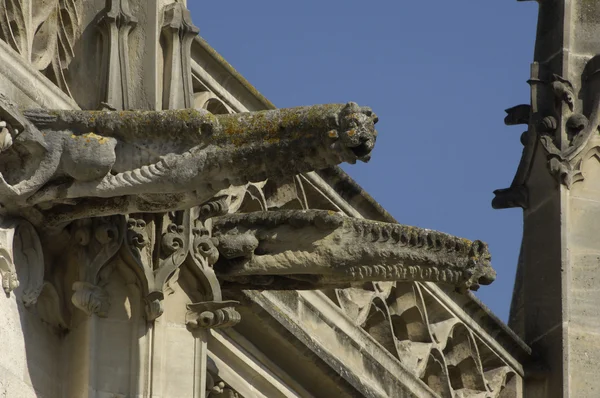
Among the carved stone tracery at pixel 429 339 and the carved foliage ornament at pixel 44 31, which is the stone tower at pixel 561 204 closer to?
the carved stone tracery at pixel 429 339

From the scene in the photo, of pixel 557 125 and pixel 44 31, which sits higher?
pixel 557 125

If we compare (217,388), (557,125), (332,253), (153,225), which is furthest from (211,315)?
(557,125)

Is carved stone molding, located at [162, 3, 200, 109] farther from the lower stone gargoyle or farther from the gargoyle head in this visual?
the gargoyle head

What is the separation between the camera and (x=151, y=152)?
11.5 meters

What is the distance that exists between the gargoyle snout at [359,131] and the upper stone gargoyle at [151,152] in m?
0.07

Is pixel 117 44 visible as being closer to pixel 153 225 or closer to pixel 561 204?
pixel 153 225

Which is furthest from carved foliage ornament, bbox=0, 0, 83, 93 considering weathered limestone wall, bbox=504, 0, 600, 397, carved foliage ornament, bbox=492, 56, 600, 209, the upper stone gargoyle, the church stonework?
carved foliage ornament, bbox=492, 56, 600, 209

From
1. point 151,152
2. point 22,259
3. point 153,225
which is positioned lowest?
point 22,259

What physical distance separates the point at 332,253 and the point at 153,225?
0.91 m

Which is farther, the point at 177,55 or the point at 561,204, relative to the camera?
the point at 561,204

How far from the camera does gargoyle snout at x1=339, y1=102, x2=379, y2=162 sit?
36.5ft

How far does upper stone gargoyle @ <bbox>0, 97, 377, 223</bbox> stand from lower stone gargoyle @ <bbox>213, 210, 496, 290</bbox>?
955 millimetres

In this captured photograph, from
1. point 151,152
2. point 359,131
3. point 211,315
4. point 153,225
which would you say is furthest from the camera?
point 211,315

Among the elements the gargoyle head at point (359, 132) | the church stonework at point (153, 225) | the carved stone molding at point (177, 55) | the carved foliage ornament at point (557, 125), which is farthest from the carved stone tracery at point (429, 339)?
the gargoyle head at point (359, 132)
